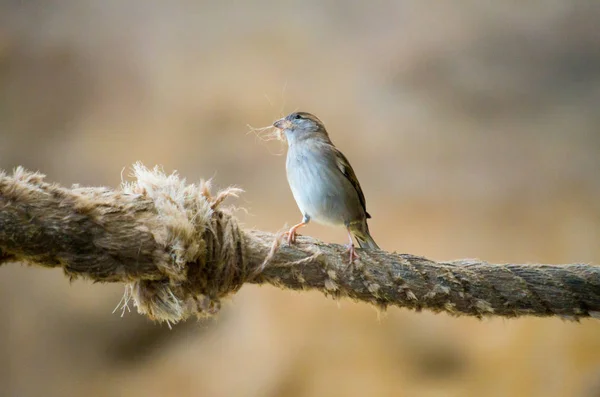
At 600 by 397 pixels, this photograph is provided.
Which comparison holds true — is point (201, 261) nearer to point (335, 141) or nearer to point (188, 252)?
point (188, 252)

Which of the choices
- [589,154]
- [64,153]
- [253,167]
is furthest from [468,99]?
[64,153]

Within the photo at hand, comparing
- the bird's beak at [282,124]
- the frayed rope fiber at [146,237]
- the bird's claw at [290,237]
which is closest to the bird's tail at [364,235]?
the bird's beak at [282,124]

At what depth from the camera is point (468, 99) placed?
3.96m

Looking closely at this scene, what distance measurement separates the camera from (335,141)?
3.98 meters

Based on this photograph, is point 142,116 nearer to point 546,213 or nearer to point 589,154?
point 546,213

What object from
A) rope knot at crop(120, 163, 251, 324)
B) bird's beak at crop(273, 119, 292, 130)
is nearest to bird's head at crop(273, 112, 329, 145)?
bird's beak at crop(273, 119, 292, 130)

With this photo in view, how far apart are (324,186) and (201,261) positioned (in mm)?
834

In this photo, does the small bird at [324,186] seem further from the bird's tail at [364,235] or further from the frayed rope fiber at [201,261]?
the frayed rope fiber at [201,261]

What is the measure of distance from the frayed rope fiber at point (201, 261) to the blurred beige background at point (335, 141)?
180cm

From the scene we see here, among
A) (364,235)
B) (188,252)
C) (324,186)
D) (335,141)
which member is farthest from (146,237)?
(335,141)

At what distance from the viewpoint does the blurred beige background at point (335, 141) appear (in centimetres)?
344

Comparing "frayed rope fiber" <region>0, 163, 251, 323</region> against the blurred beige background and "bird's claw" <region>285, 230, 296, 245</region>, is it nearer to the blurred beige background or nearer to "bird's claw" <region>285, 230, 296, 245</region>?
"bird's claw" <region>285, 230, 296, 245</region>

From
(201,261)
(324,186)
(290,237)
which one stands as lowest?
(201,261)

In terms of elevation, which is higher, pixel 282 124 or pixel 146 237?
pixel 282 124
